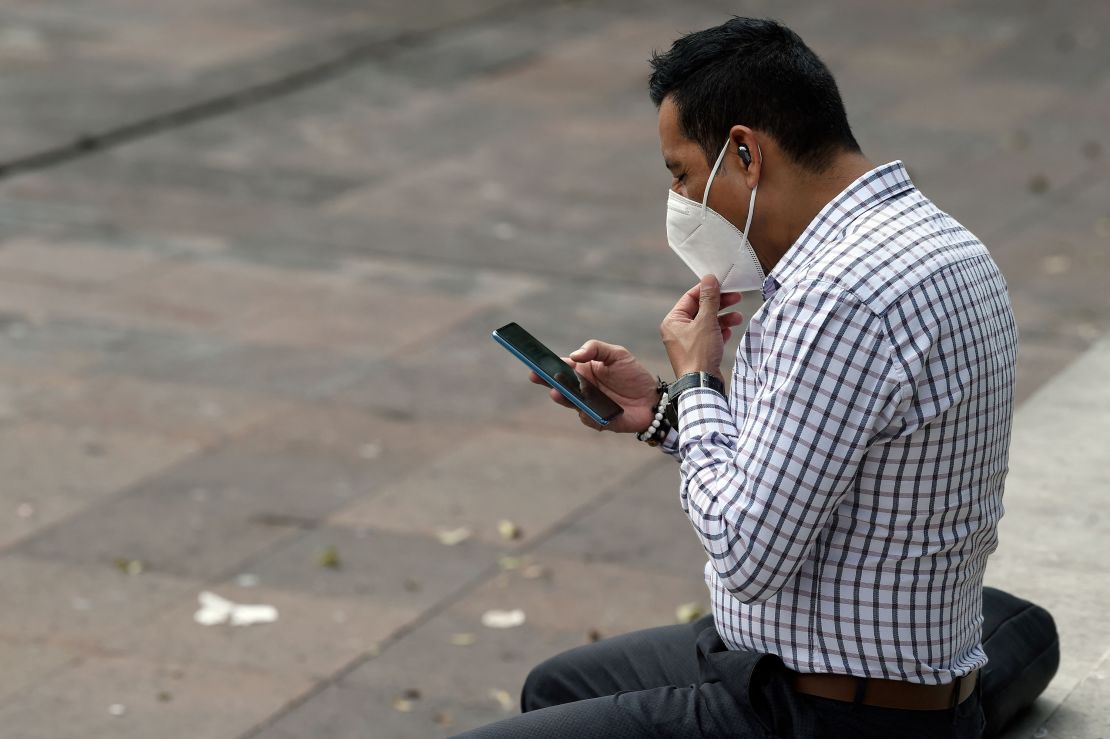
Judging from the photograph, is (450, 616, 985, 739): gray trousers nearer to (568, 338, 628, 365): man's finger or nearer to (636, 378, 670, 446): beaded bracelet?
(636, 378, 670, 446): beaded bracelet

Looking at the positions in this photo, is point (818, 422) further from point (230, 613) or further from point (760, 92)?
point (230, 613)

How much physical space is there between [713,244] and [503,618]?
246 cm

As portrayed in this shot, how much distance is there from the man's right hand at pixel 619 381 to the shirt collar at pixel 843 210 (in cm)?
46

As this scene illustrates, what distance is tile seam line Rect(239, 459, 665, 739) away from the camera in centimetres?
470

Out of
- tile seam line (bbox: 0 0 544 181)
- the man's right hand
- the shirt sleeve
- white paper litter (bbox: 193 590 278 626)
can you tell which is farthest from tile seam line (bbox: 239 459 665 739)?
tile seam line (bbox: 0 0 544 181)

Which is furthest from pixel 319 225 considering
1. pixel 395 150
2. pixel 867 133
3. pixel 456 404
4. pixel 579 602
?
pixel 579 602

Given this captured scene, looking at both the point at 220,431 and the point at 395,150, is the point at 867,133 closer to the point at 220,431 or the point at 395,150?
the point at 395,150

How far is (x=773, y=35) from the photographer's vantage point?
2.86 meters

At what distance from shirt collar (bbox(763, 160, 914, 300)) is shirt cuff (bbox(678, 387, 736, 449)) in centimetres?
23

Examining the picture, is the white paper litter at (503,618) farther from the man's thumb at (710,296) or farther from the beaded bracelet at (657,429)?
the man's thumb at (710,296)

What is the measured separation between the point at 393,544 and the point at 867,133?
6.76 m

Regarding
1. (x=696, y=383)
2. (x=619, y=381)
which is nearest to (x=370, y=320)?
(x=619, y=381)

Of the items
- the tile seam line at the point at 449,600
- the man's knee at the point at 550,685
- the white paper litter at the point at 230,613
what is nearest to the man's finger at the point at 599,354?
the man's knee at the point at 550,685

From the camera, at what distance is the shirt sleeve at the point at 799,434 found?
8.61 feet
